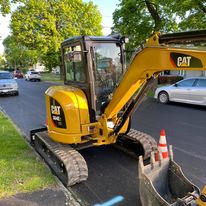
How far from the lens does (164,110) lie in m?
12.6

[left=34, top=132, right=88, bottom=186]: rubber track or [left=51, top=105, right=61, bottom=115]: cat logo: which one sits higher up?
[left=51, top=105, right=61, bottom=115]: cat logo

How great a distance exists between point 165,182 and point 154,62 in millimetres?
1831

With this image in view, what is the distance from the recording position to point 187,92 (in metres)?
13.4

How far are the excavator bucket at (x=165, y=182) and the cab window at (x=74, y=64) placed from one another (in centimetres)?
219

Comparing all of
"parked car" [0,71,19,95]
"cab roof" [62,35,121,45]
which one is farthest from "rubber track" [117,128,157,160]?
"parked car" [0,71,19,95]

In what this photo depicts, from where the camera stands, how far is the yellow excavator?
4.89 m

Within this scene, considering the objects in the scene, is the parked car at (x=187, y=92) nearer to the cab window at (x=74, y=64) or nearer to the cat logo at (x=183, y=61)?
the cab window at (x=74, y=64)

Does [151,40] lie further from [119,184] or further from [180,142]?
[180,142]

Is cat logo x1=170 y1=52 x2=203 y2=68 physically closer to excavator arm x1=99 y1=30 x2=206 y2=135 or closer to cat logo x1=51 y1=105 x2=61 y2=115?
excavator arm x1=99 y1=30 x2=206 y2=135

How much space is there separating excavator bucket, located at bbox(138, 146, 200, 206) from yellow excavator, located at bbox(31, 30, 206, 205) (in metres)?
1.23

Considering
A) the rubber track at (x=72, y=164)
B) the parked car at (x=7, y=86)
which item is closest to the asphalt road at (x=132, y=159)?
the rubber track at (x=72, y=164)

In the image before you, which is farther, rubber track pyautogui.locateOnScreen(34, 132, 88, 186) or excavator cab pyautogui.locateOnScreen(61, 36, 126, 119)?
excavator cab pyautogui.locateOnScreen(61, 36, 126, 119)

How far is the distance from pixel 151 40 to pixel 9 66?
4086 inches

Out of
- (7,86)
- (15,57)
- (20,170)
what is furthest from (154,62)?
(15,57)
